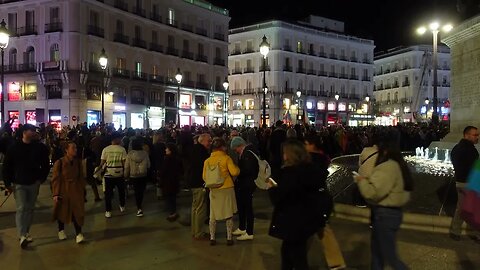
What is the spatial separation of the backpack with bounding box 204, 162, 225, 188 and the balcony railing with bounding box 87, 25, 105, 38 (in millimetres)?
43915

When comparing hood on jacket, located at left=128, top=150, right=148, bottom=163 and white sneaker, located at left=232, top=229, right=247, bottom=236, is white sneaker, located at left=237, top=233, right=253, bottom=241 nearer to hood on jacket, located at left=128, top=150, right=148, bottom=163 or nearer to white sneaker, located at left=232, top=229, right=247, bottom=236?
white sneaker, located at left=232, top=229, right=247, bottom=236

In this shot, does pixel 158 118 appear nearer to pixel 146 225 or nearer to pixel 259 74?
pixel 259 74

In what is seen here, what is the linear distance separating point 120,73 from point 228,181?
46.5 metres

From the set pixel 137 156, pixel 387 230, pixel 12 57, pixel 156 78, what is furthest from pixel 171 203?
pixel 156 78

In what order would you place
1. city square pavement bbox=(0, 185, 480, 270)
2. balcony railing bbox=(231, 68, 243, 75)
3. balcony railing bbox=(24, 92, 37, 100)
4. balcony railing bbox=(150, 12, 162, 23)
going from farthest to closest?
balcony railing bbox=(231, 68, 243, 75), balcony railing bbox=(150, 12, 162, 23), balcony railing bbox=(24, 92, 37, 100), city square pavement bbox=(0, 185, 480, 270)

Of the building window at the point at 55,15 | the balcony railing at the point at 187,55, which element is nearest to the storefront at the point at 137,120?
the balcony railing at the point at 187,55

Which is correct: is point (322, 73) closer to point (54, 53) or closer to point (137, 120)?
point (137, 120)

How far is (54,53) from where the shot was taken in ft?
156

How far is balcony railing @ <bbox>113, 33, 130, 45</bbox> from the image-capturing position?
51.7m

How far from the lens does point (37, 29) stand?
157 feet

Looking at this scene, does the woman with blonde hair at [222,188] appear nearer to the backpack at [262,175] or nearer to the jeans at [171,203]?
the backpack at [262,175]

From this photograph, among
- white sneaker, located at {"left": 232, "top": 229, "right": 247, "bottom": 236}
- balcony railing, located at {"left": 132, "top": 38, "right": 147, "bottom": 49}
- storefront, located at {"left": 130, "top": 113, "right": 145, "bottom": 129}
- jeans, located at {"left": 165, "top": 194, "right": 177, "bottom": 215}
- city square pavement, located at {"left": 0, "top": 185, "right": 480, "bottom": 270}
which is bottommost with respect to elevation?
city square pavement, located at {"left": 0, "top": 185, "right": 480, "bottom": 270}

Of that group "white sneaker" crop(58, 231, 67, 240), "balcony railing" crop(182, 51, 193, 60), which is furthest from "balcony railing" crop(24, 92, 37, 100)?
"white sneaker" crop(58, 231, 67, 240)

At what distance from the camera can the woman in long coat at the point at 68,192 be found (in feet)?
26.2
